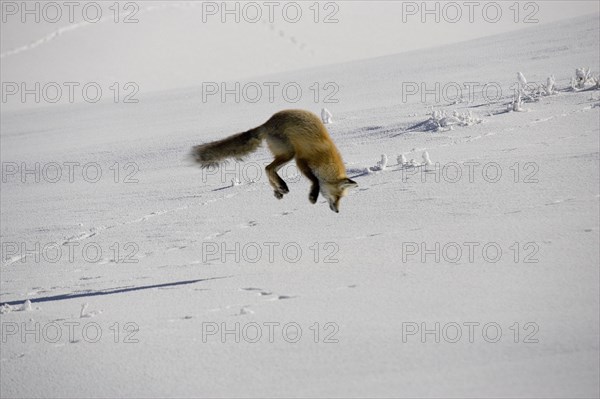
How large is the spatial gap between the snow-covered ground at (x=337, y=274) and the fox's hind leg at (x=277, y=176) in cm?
81

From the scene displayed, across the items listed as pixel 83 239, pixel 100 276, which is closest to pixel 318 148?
pixel 100 276

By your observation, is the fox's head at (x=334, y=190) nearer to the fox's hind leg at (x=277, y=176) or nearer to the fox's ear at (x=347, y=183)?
the fox's ear at (x=347, y=183)

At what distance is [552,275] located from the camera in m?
4.82

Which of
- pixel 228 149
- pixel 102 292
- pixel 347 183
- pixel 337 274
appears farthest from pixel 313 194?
pixel 102 292

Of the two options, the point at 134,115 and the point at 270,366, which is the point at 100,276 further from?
the point at 134,115

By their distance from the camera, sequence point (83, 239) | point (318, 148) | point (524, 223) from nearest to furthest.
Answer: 1. point (318, 148)
2. point (524, 223)
3. point (83, 239)

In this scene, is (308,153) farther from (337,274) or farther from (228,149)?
(337,274)

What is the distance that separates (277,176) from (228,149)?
2.51ft

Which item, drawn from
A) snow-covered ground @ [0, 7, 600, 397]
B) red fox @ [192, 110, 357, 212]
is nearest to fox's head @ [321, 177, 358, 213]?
red fox @ [192, 110, 357, 212]

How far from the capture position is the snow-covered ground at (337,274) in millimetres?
4027

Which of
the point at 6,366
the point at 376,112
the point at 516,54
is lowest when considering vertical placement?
the point at 6,366

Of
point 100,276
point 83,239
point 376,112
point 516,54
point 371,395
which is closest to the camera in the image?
point 371,395

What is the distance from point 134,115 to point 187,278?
16.7 m

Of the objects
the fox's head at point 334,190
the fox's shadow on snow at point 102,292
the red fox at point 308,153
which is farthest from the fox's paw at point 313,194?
the fox's shadow on snow at point 102,292
